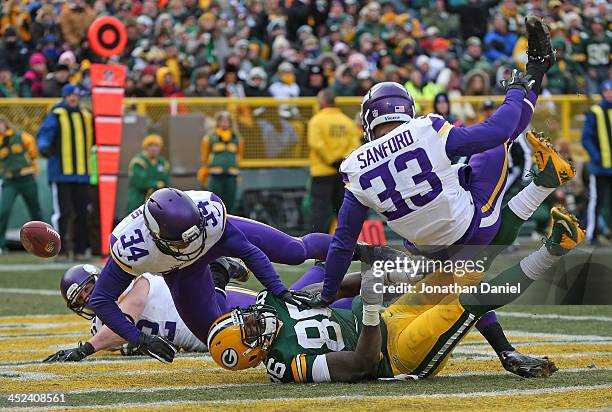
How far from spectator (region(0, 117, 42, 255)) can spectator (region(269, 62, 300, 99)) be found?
377cm

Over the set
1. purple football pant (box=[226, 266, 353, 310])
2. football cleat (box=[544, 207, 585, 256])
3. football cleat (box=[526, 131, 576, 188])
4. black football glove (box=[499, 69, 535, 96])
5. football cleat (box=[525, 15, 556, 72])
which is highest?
football cleat (box=[525, 15, 556, 72])

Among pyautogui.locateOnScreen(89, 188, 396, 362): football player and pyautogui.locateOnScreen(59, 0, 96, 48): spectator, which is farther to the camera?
pyautogui.locateOnScreen(59, 0, 96, 48): spectator

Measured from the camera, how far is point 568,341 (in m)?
7.70

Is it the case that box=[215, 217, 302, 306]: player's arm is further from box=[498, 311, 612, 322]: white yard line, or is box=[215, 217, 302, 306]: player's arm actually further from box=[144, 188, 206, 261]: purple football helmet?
box=[498, 311, 612, 322]: white yard line

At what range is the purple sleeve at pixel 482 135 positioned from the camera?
20.0ft

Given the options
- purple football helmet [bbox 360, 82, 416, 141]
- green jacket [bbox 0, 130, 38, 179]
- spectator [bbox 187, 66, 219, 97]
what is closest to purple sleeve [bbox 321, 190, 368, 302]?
purple football helmet [bbox 360, 82, 416, 141]

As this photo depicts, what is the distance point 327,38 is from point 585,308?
11.0m

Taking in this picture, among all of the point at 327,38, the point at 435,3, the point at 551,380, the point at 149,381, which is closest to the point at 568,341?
the point at 551,380

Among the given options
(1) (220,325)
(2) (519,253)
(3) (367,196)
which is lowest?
(2) (519,253)

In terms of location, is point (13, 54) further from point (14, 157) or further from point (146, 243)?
point (146, 243)

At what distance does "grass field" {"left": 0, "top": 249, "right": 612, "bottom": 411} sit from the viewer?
5410mm

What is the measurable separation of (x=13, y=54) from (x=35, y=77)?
0.80 metres

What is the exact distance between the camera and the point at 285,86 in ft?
56.9

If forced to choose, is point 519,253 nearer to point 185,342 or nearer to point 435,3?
point 185,342
